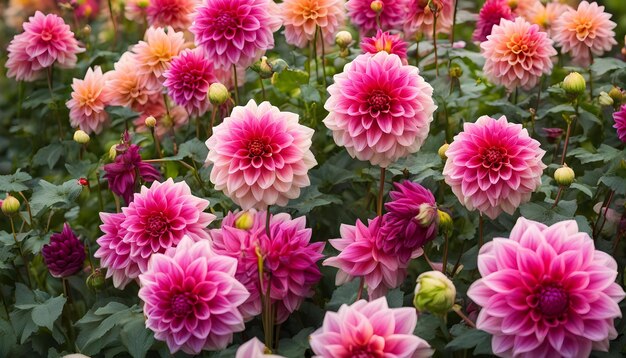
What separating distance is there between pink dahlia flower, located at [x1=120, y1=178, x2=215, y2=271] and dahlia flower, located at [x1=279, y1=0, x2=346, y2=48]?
76 centimetres

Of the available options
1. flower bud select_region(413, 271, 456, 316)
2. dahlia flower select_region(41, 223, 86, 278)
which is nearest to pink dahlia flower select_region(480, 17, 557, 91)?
flower bud select_region(413, 271, 456, 316)

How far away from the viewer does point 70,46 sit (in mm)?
2492

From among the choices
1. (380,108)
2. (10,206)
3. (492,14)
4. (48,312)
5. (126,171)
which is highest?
(380,108)

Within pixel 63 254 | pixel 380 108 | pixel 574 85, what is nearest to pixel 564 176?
pixel 574 85

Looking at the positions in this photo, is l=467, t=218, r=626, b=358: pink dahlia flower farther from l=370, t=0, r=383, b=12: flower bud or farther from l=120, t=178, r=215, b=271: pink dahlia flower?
l=370, t=0, r=383, b=12: flower bud

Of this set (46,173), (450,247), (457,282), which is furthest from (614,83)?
(46,173)

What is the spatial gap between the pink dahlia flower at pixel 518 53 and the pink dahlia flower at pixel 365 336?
1010 millimetres

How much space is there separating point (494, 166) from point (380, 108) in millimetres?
270

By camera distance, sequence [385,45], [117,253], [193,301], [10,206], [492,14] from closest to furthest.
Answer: [193,301]
[117,253]
[10,206]
[385,45]
[492,14]

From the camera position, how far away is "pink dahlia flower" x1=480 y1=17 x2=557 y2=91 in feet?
6.93

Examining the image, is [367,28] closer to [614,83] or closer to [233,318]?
[614,83]

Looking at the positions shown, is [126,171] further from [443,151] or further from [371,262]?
[443,151]

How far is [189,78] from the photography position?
6.86 ft

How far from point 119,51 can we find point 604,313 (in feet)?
7.12
